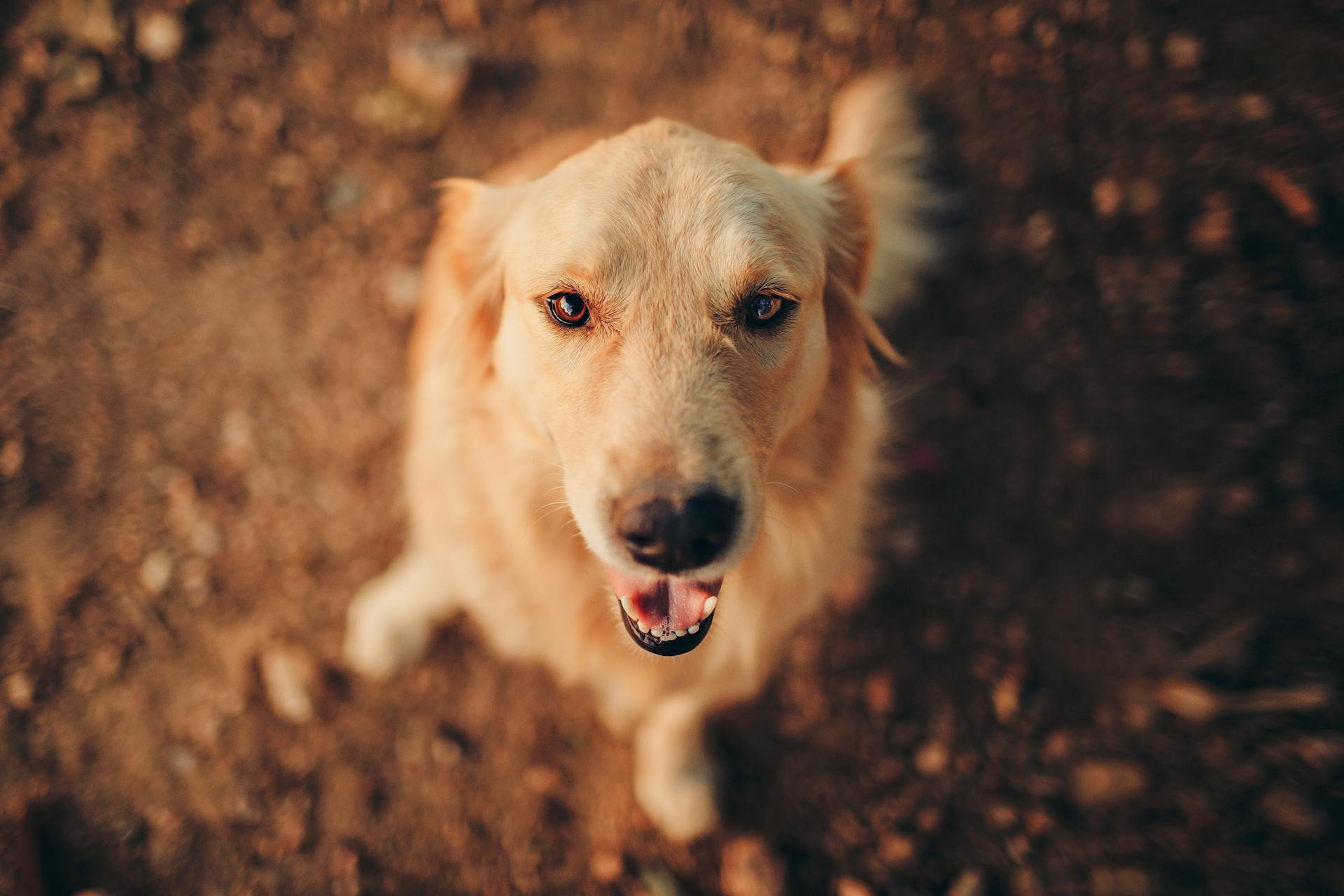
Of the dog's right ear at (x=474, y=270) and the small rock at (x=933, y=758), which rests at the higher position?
the dog's right ear at (x=474, y=270)

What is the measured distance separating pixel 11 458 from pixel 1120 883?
Answer: 14.3 feet

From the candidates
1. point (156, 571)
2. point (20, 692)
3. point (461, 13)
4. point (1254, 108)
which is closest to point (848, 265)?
point (1254, 108)

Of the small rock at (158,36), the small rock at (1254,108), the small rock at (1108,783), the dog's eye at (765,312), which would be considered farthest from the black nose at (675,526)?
the small rock at (158,36)

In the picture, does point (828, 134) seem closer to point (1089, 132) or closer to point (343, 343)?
point (1089, 132)

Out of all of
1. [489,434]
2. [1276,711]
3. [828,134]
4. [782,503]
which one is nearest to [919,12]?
[828,134]

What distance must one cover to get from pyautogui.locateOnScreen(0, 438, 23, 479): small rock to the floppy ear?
123 inches

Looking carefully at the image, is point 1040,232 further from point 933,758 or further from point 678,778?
point 678,778

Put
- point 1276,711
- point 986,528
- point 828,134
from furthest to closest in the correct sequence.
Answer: point 828,134
point 986,528
point 1276,711

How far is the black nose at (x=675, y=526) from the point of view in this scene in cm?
127

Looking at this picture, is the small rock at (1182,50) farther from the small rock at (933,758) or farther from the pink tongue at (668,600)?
the pink tongue at (668,600)

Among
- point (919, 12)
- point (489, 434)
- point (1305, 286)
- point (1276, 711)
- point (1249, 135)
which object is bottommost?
point (1276, 711)

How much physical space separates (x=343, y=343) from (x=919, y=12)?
119 inches

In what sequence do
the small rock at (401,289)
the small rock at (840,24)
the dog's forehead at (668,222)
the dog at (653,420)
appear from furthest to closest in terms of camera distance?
the small rock at (840,24) → the small rock at (401,289) → the dog's forehead at (668,222) → the dog at (653,420)

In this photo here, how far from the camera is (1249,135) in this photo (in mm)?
2842
